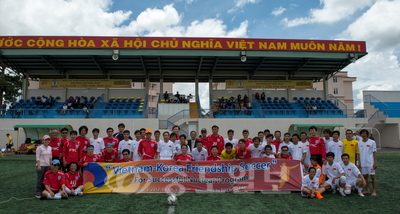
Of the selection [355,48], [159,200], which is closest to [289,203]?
[159,200]

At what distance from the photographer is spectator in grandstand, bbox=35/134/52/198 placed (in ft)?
21.6

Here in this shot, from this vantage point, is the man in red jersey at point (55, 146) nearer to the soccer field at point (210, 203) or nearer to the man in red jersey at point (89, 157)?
the man in red jersey at point (89, 157)

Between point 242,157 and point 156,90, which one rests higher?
point 156,90

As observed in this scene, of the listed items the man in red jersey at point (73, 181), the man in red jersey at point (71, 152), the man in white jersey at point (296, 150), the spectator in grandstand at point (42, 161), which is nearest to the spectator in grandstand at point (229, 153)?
the man in white jersey at point (296, 150)

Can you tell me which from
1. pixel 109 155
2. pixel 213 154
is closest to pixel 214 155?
pixel 213 154

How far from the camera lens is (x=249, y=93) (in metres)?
25.5

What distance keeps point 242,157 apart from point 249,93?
60.5 ft

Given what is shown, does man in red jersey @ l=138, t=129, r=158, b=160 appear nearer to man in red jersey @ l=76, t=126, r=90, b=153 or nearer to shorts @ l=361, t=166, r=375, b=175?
man in red jersey @ l=76, t=126, r=90, b=153

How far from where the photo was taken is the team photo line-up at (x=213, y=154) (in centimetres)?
659

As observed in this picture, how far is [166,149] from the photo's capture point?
8133 millimetres

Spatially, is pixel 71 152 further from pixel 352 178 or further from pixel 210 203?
pixel 352 178

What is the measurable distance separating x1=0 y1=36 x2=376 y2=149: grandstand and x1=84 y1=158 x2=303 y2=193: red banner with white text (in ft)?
41.7

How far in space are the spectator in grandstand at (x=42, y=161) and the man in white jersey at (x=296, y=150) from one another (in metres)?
6.55

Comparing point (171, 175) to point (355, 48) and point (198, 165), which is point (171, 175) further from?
point (355, 48)
